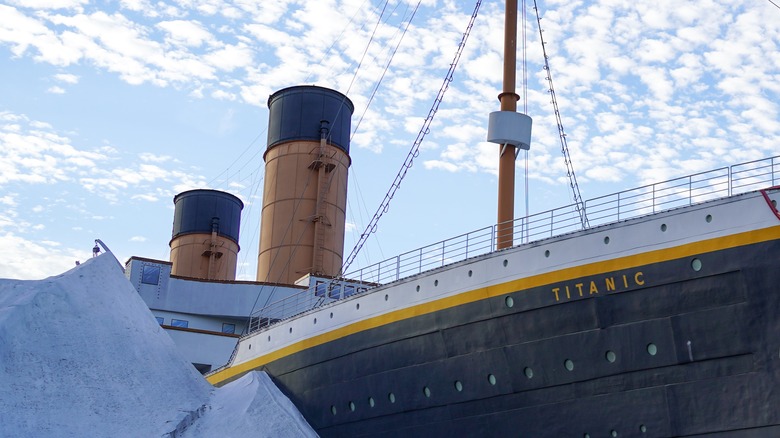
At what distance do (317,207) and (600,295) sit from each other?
16992 millimetres

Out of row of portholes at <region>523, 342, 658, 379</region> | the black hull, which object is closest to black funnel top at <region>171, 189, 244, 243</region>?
the black hull

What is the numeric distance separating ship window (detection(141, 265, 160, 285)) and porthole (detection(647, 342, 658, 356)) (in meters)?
18.4

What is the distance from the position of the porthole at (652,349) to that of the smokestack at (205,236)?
2299 cm

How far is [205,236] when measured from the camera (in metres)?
35.2

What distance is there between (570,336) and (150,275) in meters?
17.3

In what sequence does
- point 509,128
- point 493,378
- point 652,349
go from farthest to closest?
point 509,128
point 493,378
point 652,349

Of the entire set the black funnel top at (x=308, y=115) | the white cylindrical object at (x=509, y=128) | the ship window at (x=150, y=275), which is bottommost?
the ship window at (x=150, y=275)

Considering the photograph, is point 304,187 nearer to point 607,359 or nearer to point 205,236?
point 205,236

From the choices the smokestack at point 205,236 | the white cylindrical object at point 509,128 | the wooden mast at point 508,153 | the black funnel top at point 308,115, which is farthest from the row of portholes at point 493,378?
the smokestack at point 205,236

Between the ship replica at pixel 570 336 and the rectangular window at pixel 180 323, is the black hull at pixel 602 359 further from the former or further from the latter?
the rectangular window at pixel 180 323

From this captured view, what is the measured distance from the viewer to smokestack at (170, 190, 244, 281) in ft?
115

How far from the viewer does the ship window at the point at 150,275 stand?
2861 cm

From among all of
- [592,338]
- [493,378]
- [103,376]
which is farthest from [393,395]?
[103,376]

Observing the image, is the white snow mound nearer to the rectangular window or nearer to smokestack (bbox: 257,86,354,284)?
the rectangular window
